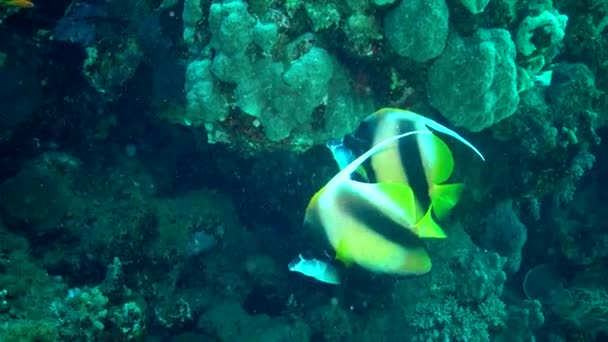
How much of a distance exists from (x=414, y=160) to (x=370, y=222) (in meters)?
0.39

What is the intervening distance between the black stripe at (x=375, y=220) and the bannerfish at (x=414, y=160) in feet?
0.45

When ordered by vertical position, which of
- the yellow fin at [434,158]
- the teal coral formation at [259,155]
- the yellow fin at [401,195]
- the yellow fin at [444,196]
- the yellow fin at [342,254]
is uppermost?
the yellow fin at [434,158]

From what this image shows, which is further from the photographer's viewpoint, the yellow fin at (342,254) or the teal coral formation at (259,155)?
the teal coral formation at (259,155)

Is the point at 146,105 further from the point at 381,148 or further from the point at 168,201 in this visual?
the point at 381,148

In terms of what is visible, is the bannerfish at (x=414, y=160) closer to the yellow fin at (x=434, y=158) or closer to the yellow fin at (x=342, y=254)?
the yellow fin at (x=434, y=158)

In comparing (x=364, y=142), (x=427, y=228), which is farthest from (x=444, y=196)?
(x=364, y=142)

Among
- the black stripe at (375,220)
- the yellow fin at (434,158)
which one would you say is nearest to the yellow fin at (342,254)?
the black stripe at (375,220)

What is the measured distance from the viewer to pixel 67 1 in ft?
19.6

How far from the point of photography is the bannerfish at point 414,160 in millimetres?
2367

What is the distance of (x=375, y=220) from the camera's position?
2.37 metres

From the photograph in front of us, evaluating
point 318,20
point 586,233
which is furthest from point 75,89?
point 586,233

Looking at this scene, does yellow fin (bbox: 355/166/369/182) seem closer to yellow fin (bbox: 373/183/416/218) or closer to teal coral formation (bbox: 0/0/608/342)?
yellow fin (bbox: 373/183/416/218)

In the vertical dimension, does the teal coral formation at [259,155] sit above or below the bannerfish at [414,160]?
below

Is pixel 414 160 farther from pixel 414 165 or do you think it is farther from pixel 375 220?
pixel 375 220
